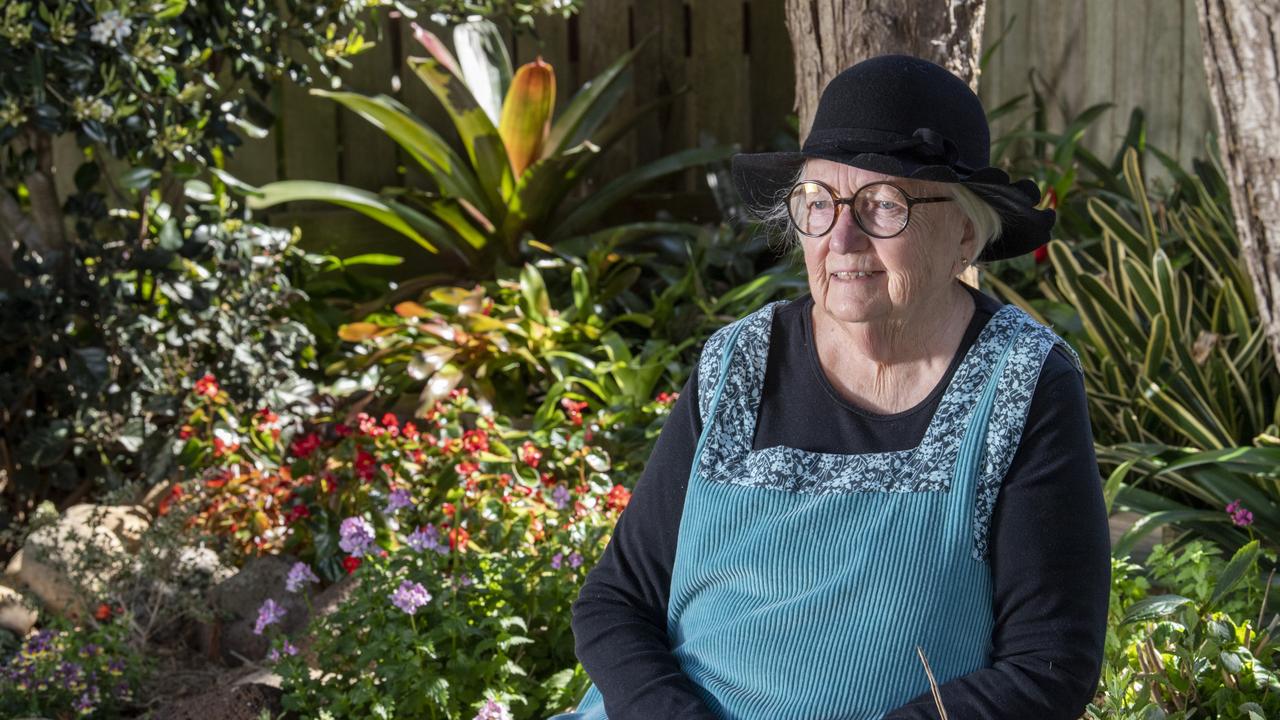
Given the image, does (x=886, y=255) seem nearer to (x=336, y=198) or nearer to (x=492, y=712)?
(x=492, y=712)

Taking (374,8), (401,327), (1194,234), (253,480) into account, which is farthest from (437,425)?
(1194,234)

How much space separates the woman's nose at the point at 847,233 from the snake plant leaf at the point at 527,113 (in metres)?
2.71

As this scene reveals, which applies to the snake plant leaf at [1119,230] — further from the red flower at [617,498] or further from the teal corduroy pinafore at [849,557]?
the teal corduroy pinafore at [849,557]

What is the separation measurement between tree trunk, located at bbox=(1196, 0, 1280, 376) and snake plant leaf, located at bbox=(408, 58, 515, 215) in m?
2.54

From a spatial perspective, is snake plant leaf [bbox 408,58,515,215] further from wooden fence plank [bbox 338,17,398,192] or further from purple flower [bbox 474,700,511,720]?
purple flower [bbox 474,700,511,720]

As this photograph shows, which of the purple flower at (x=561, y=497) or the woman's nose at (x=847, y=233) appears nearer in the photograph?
the woman's nose at (x=847, y=233)

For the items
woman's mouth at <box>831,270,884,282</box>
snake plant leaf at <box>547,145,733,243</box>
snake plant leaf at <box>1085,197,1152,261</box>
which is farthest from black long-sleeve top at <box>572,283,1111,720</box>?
snake plant leaf at <box>547,145,733,243</box>

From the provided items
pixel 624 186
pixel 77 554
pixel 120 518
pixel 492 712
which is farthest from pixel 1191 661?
pixel 624 186

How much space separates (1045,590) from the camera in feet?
4.59

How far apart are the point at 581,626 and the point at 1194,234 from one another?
92.6 inches

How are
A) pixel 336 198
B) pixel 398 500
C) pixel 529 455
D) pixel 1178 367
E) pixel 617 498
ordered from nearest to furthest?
pixel 398 500 → pixel 617 498 → pixel 529 455 → pixel 1178 367 → pixel 336 198

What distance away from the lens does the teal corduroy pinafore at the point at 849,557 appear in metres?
1.44

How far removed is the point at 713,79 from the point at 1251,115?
3.37m

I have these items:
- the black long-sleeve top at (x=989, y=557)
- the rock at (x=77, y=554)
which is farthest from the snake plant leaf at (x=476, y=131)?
the black long-sleeve top at (x=989, y=557)
